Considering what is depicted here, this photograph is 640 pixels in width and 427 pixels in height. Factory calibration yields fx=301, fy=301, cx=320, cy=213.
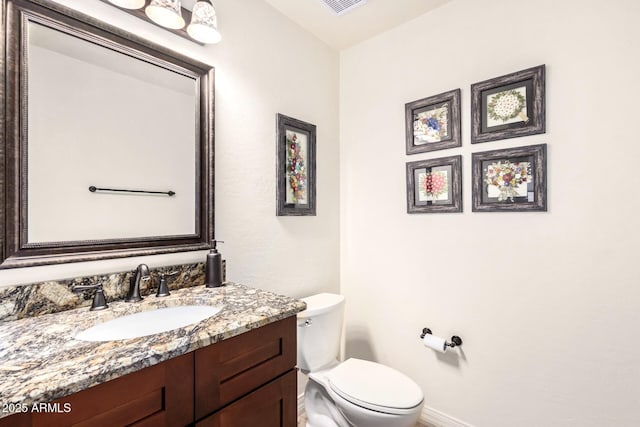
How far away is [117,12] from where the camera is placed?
1.19 meters

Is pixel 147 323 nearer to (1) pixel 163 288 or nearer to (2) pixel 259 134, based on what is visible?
(1) pixel 163 288

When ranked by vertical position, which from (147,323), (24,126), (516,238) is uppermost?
(24,126)

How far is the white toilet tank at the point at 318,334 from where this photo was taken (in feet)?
5.25

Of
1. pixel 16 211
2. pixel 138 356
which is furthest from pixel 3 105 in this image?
pixel 138 356

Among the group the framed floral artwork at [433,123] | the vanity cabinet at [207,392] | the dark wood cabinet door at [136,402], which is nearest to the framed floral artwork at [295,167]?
the framed floral artwork at [433,123]

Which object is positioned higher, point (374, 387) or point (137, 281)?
point (137, 281)

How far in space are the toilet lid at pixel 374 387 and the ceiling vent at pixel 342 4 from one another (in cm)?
204

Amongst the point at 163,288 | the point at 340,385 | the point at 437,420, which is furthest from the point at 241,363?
the point at 437,420

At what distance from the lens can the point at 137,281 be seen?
3.85ft

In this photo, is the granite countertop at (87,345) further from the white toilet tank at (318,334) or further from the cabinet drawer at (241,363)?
the white toilet tank at (318,334)

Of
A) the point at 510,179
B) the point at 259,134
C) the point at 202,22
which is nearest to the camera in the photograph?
the point at 202,22

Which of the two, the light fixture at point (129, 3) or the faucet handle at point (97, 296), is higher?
the light fixture at point (129, 3)

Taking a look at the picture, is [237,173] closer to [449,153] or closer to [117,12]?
[117,12]

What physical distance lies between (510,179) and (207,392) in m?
1.62
